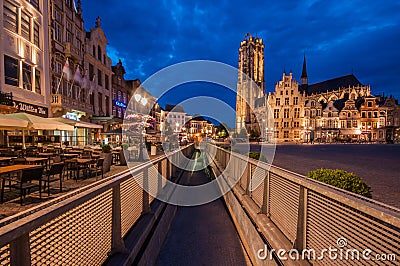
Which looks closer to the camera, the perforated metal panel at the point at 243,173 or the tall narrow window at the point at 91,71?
the perforated metal panel at the point at 243,173

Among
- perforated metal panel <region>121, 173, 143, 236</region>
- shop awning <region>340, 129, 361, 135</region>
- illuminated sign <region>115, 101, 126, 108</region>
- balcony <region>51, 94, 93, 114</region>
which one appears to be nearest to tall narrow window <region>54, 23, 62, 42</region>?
balcony <region>51, 94, 93, 114</region>

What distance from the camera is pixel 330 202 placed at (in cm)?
260

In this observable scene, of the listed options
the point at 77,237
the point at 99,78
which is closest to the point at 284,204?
the point at 77,237

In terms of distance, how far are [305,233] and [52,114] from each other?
2499cm

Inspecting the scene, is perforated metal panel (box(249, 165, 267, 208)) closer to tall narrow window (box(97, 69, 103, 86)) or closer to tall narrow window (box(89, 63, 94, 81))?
tall narrow window (box(89, 63, 94, 81))

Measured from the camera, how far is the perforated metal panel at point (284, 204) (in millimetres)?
3520

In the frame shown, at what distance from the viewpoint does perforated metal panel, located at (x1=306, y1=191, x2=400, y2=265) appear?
1916 millimetres

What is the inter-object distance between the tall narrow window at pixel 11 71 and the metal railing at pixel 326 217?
20014 mm

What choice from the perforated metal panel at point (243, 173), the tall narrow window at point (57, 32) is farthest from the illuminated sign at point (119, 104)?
the perforated metal panel at point (243, 173)


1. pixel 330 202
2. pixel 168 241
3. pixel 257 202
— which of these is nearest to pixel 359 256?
pixel 330 202

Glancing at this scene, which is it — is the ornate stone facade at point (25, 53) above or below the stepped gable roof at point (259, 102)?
below

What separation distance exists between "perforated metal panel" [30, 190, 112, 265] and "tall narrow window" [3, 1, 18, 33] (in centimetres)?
2030

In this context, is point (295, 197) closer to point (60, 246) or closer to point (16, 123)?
point (60, 246)

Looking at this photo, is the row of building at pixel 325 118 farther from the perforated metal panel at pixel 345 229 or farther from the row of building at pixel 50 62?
the perforated metal panel at pixel 345 229
